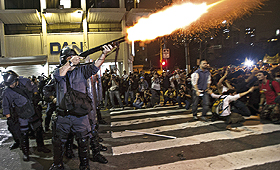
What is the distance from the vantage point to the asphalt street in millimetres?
3838

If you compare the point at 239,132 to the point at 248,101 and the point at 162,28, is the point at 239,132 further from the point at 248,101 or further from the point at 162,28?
the point at 162,28

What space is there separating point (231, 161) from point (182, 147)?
45.6 inches

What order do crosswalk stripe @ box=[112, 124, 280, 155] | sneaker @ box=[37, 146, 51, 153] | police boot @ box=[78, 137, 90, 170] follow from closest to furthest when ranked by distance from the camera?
police boot @ box=[78, 137, 90, 170], crosswalk stripe @ box=[112, 124, 280, 155], sneaker @ box=[37, 146, 51, 153]

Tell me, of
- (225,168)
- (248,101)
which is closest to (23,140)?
(225,168)

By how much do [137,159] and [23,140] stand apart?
272 cm

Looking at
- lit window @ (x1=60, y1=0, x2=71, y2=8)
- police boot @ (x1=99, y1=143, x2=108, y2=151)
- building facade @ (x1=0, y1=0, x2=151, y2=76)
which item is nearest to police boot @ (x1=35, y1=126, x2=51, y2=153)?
police boot @ (x1=99, y1=143, x2=108, y2=151)

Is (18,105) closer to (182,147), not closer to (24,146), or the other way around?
(24,146)

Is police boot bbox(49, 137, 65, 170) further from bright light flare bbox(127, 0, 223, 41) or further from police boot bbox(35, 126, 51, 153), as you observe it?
bright light flare bbox(127, 0, 223, 41)

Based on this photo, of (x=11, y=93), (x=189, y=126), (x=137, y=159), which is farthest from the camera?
(x=189, y=126)

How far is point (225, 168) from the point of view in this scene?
3564 millimetres

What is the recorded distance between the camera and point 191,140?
508 centimetres

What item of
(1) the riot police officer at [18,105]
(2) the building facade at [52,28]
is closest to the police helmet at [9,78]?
(1) the riot police officer at [18,105]

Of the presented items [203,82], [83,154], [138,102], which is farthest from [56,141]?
[138,102]

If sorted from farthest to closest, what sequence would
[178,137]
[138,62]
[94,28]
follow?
[138,62]
[94,28]
[178,137]
